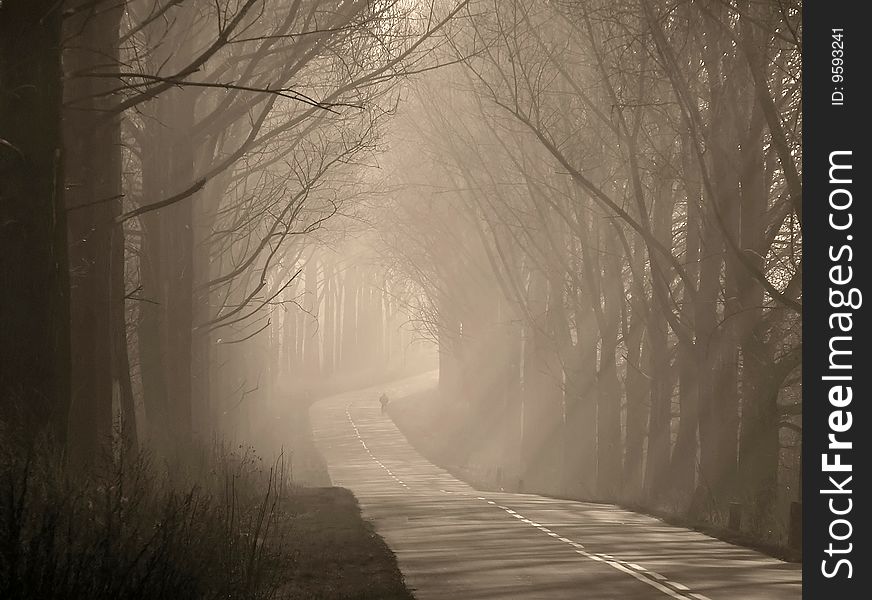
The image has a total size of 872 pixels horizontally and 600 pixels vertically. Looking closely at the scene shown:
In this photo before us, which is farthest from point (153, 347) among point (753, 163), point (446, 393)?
point (446, 393)

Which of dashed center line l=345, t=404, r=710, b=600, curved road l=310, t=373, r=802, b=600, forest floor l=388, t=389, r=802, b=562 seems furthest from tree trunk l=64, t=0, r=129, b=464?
forest floor l=388, t=389, r=802, b=562

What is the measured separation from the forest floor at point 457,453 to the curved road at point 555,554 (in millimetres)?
393

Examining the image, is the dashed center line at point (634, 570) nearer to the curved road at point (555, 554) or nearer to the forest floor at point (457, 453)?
the curved road at point (555, 554)

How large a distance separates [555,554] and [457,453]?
35.3 m

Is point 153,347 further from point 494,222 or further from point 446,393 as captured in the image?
point 446,393

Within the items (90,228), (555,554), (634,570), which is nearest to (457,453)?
(555,554)

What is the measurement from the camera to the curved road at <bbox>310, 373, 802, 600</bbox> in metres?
13.2

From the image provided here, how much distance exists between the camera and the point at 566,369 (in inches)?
1352

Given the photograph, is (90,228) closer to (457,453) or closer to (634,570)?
(634,570)

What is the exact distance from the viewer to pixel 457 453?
51594 mm

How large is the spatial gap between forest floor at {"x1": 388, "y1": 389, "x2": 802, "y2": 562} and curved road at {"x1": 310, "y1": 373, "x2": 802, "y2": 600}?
393 millimetres

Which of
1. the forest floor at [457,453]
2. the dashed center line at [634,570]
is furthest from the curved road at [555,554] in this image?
the forest floor at [457,453]
